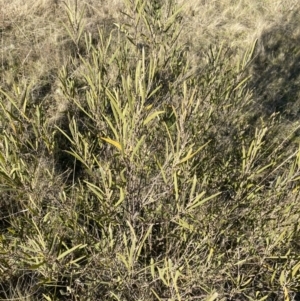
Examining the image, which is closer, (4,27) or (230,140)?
(230,140)

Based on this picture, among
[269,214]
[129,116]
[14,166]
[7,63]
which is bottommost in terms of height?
[7,63]

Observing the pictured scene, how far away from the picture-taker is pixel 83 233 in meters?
1.67

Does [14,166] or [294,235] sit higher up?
[14,166]

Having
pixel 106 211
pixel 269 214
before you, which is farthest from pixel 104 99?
pixel 269 214

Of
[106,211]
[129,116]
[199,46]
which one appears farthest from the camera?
[199,46]

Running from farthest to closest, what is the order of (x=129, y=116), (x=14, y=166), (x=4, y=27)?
(x=4, y=27)
(x=14, y=166)
(x=129, y=116)

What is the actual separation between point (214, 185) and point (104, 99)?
0.75m

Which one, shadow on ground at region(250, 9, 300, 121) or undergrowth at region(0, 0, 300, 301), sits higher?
undergrowth at region(0, 0, 300, 301)

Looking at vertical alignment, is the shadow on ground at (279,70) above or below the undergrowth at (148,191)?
below

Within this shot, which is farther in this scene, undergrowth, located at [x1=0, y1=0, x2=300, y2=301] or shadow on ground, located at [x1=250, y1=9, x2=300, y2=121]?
shadow on ground, located at [x1=250, y1=9, x2=300, y2=121]

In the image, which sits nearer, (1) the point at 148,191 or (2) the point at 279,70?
(1) the point at 148,191

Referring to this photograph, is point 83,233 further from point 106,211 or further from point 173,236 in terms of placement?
point 173,236

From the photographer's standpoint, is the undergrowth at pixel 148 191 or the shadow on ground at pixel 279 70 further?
the shadow on ground at pixel 279 70

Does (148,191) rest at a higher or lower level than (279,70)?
higher
